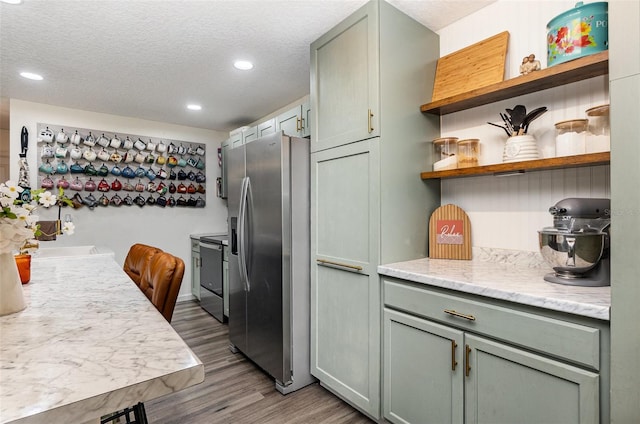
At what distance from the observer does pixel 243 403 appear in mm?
2072

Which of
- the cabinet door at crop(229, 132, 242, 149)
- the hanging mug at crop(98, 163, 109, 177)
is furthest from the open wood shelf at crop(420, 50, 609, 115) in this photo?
the hanging mug at crop(98, 163, 109, 177)

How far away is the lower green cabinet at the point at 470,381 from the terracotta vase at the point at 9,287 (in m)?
1.50

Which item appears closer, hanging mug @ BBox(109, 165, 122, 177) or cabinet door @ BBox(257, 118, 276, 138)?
cabinet door @ BBox(257, 118, 276, 138)

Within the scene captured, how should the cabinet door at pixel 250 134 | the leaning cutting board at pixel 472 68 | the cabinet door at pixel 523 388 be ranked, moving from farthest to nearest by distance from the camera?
1. the cabinet door at pixel 250 134
2. the leaning cutting board at pixel 472 68
3. the cabinet door at pixel 523 388

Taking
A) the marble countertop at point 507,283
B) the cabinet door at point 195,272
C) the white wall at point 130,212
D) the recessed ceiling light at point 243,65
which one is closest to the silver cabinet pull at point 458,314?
the marble countertop at point 507,283

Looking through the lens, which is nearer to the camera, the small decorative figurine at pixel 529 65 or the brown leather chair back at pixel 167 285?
the brown leather chair back at pixel 167 285

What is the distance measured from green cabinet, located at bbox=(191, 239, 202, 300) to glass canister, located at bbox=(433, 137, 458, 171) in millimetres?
3181

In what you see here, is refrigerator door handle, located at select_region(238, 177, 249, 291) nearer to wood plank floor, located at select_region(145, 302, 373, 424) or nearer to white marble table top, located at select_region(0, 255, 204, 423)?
wood plank floor, located at select_region(145, 302, 373, 424)

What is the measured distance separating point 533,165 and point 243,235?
1890 mm

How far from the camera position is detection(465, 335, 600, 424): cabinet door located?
1.09 metres

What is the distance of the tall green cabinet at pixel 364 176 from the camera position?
1810 mm

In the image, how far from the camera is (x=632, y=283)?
1.00 meters

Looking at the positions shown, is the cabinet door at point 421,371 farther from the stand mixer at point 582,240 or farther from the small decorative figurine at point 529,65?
the small decorative figurine at point 529,65

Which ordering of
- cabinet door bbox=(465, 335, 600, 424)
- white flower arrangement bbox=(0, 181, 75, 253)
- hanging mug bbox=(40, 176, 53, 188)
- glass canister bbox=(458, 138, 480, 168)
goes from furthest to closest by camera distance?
hanging mug bbox=(40, 176, 53, 188)
glass canister bbox=(458, 138, 480, 168)
cabinet door bbox=(465, 335, 600, 424)
white flower arrangement bbox=(0, 181, 75, 253)
